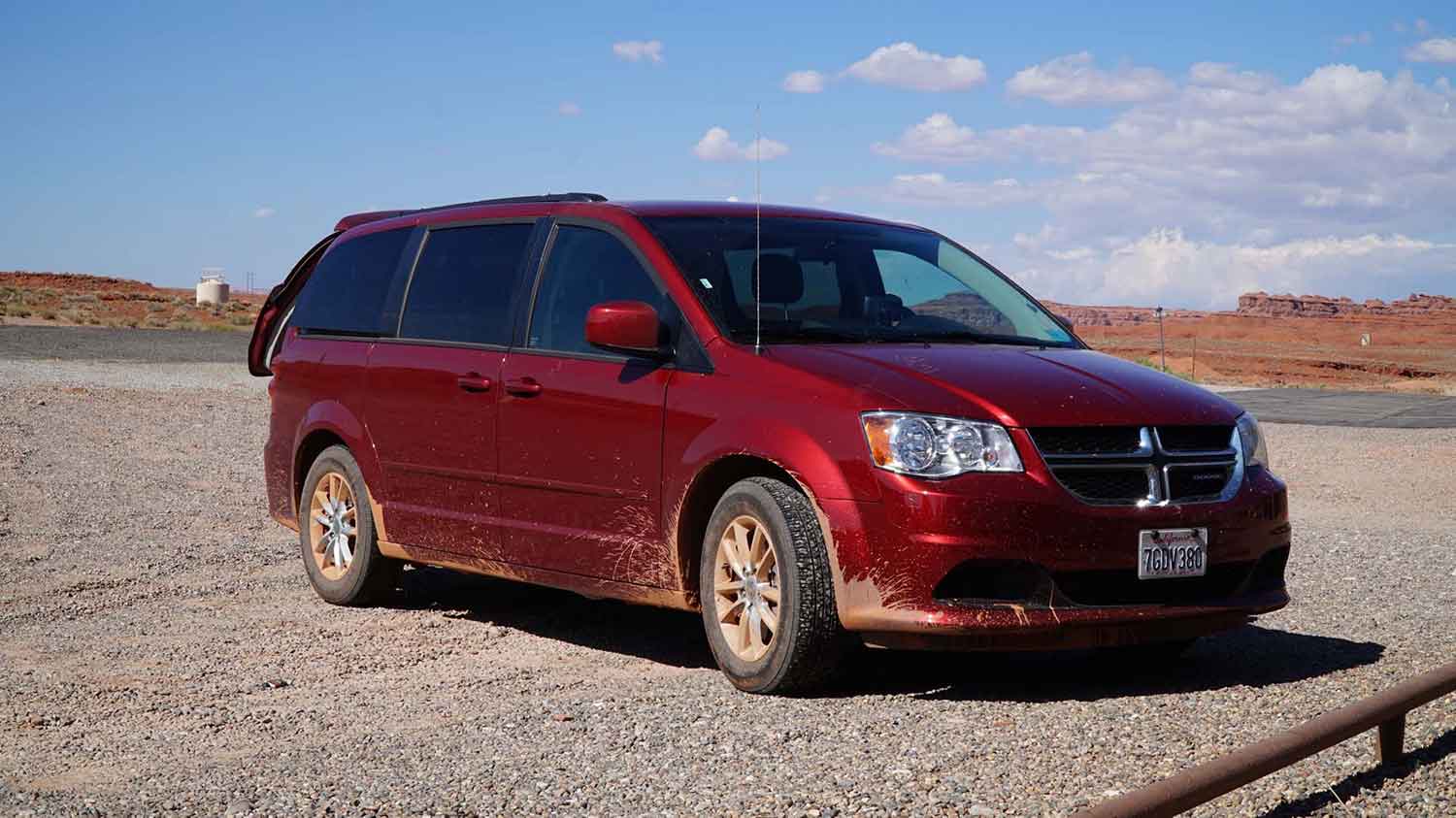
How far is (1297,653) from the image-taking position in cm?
689

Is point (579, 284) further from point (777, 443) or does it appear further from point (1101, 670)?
point (1101, 670)

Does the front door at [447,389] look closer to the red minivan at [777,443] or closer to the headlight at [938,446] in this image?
the red minivan at [777,443]

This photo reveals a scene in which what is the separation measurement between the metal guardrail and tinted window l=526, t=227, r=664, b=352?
10.5 ft

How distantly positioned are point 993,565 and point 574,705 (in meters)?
1.51

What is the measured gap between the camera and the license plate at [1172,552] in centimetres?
576

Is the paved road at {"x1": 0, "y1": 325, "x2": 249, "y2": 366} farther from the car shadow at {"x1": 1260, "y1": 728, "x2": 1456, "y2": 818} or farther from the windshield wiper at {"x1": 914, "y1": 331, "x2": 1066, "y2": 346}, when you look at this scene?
the car shadow at {"x1": 1260, "y1": 728, "x2": 1456, "y2": 818}

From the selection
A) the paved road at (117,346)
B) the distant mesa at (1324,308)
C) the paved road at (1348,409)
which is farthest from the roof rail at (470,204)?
the distant mesa at (1324,308)

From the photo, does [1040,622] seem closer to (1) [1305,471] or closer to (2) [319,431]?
(2) [319,431]

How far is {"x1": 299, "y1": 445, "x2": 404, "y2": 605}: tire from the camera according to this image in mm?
8359

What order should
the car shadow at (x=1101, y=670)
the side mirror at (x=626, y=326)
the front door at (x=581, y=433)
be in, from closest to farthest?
the car shadow at (x=1101, y=670)
the side mirror at (x=626, y=326)
the front door at (x=581, y=433)

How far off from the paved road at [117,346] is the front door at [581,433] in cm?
2594

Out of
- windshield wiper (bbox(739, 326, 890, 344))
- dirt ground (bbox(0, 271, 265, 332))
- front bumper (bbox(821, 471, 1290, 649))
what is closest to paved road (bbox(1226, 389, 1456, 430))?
Answer: windshield wiper (bbox(739, 326, 890, 344))

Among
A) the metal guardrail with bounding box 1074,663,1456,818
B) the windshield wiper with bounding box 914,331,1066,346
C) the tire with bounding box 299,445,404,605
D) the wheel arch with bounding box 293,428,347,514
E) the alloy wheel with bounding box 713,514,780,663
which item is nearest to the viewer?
the metal guardrail with bounding box 1074,663,1456,818

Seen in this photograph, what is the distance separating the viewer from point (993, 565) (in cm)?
567
